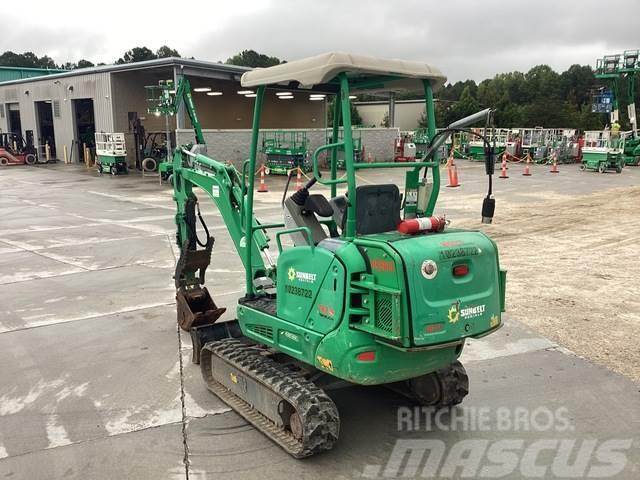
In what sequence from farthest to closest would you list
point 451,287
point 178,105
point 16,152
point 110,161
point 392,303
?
point 16,152 < point 110,161 < point 178,105 < point 451,287 < point 392,303

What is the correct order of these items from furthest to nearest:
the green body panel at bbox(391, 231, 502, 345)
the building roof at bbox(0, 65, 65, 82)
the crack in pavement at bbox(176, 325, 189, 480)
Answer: the building roof at bbox(0, 65, 65, 82), the crack in pavement at bbox(176, 325, 189, 480), the green body panel at bbox(391, 231, 502, 345)

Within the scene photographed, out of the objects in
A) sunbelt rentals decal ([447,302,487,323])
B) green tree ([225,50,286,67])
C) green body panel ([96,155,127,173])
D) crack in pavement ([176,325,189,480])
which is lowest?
crack in pavement ([176,325,189,480])

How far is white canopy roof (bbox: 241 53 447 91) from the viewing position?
3928 millimetres

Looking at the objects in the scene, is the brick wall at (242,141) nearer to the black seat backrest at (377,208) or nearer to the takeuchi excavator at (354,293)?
the takeuchi excavator at (354,293)

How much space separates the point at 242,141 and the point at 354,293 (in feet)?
83.4

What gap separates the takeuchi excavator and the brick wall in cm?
2083

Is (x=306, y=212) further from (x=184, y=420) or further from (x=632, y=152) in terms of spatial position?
(x=632, y=152)

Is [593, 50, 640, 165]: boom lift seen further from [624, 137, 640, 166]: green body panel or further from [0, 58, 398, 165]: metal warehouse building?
[0, 58, 398, 165]: metal warehouse building

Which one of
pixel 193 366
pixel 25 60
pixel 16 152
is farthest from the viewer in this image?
pixel 25 60

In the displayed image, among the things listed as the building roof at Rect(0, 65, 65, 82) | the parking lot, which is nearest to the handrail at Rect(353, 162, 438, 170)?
the parking lot

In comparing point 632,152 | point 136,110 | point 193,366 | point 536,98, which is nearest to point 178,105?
point 193,366

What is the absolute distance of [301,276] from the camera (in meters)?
4.20

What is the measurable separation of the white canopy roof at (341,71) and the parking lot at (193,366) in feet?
2.76

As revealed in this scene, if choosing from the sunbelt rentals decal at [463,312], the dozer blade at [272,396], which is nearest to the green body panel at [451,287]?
the sunbelt rentals decal at [463,312]
